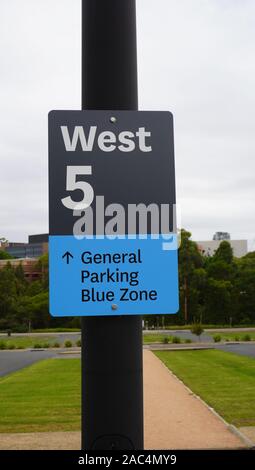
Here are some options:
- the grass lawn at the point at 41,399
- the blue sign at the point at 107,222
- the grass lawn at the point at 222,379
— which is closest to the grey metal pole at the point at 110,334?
the blue sign at the point at 107,222

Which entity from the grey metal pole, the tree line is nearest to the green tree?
the tree line

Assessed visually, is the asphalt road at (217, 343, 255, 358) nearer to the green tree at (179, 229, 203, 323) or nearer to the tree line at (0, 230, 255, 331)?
the green tree at (179, 229, 203, 323)

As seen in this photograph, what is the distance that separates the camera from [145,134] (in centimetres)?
247

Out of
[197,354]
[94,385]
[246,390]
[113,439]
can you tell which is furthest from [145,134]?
[197,354]

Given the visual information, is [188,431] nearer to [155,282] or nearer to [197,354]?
[155,282]

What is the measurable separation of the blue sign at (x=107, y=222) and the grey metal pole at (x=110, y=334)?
0.07 meters

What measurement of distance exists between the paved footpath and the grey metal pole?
22.2 ft

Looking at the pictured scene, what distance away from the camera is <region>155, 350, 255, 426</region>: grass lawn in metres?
12.0

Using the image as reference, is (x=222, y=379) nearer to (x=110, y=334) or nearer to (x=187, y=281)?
(x=110, y=334)

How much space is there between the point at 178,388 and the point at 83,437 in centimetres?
1370

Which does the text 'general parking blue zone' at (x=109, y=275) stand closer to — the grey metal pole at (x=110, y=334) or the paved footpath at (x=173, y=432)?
the grey metal pole at (x=110, y=334)

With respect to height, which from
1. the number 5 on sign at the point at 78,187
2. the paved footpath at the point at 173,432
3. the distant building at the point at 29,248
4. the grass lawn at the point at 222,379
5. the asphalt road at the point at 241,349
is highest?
the distant building at the point at 29,248

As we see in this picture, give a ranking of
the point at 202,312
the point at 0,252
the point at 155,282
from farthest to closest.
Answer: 1. the point at 0,252
2. the point at 202,312
3. the point at 155,282

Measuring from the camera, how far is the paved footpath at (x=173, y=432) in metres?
8.88
